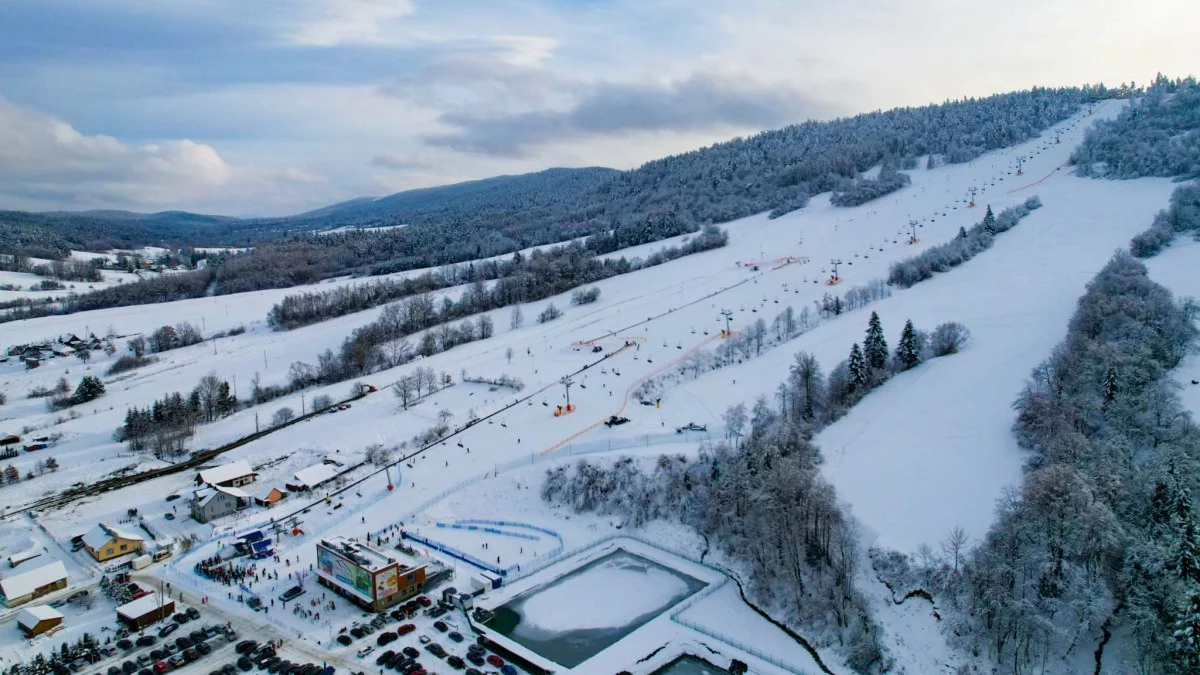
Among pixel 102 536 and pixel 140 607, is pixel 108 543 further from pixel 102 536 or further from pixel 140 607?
pixel 140 607

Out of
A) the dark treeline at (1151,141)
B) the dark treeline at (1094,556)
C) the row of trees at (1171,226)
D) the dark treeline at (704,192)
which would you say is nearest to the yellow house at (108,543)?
the dark treeline at (1094,556)

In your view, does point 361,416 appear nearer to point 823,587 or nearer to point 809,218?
point 823,587

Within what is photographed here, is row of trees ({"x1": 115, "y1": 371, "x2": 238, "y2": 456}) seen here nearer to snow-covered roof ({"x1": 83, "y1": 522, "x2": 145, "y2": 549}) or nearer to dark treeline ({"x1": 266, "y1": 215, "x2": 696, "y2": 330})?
snow-covered roof ({"x1": 83, "y1": 522, "x2": 145, "y2": 549})

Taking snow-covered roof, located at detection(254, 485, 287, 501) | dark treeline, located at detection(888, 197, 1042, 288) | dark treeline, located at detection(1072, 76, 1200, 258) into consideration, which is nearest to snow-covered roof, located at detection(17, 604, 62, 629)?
snow-covered roof, located at detection(254, 485, 287, 501)

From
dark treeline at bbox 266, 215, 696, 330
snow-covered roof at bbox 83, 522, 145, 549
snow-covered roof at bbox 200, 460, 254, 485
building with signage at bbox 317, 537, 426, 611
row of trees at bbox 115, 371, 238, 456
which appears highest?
dark treeline at bbox 266, 215, 696, 330

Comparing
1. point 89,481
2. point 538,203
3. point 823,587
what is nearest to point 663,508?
point 823,587

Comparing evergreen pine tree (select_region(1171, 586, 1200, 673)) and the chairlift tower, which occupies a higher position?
the chairlift tower

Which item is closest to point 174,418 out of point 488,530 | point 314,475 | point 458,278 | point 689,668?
point 314,475

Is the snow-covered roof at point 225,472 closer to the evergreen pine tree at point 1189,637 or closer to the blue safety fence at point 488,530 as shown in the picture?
the blue safety fence at point 488,530
